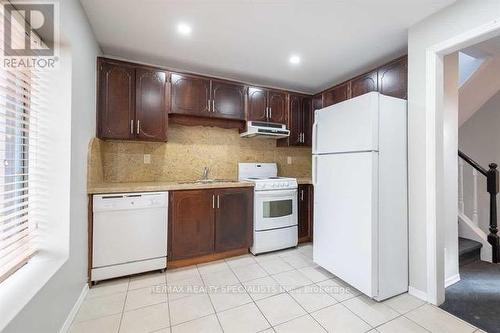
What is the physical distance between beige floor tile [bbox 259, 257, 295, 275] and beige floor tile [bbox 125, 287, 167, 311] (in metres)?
1.06

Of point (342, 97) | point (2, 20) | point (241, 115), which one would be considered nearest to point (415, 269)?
point (342, 97)

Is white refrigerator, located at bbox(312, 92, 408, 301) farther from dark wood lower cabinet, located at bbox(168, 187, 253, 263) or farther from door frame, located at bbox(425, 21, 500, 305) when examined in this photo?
dark wood lower cabinet, located at bbox(168, 187, 253, 263)

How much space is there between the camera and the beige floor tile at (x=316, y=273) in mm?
2334

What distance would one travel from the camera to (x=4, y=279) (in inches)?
47.7

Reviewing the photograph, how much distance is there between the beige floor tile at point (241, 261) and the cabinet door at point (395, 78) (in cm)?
242

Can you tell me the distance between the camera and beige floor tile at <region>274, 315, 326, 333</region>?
1596 mm

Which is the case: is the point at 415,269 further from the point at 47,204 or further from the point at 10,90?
the point at 10,90

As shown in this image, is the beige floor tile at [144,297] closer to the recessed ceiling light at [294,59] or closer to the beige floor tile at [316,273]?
the beige floor tile at [316,273]

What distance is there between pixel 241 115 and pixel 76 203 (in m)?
2.08

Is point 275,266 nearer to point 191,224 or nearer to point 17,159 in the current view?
point 191,224

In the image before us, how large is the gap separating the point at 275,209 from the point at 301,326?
1.47m

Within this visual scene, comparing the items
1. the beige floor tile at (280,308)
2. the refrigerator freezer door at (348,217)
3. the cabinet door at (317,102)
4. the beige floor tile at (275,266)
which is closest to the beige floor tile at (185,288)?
the beige floor tile at (280,308)

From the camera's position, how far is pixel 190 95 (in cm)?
285

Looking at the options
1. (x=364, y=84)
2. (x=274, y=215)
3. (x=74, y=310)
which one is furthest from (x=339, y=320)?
(x=364, y=84)
